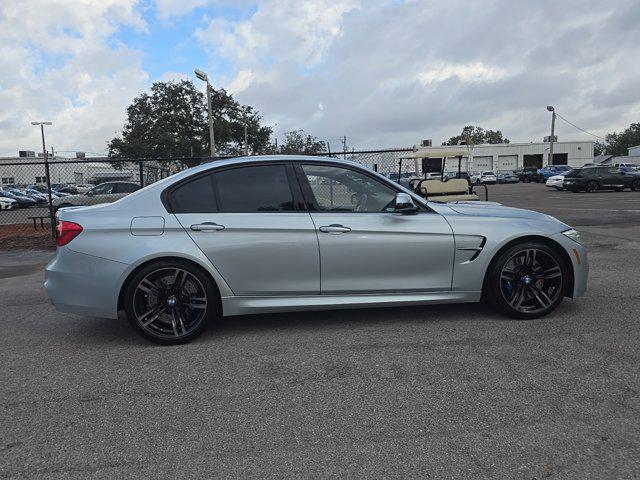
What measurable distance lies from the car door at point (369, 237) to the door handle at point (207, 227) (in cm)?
82

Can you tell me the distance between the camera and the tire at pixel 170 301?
405 cm

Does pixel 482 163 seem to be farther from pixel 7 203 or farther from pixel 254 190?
pixel 254 190

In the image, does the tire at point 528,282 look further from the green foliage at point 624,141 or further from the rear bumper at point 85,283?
the green foliage at point 624,141

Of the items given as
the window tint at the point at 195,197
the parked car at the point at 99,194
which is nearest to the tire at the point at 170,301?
the window tint at the point at 195,197

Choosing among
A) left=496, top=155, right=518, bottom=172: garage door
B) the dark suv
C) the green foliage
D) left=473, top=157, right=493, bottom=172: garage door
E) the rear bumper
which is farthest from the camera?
the green foliage

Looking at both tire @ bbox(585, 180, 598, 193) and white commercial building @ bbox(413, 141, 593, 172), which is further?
white commercial building @ bbox(413, 141, 593, 172)

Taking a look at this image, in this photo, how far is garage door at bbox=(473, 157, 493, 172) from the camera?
69.3 metres

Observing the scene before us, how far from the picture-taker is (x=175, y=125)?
4962cm

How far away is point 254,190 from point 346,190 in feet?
2.71

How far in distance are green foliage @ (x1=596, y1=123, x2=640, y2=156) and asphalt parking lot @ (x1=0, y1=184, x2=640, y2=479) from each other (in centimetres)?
12095

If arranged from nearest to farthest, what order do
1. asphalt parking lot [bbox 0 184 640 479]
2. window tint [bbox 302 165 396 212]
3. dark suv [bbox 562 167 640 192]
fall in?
asphalt parking lot [bbox 0 184 640 479], window tint [bbox 302 165 396 212], dark suv [bbox 562 167 640 192]

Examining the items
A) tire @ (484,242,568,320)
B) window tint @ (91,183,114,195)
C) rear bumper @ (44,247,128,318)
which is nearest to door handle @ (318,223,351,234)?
tire @ (484,242,568,320)

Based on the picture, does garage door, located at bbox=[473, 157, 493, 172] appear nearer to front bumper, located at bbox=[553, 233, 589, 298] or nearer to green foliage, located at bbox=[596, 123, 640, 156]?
green foliage, located at bbox=[596, 123, 640, 156]

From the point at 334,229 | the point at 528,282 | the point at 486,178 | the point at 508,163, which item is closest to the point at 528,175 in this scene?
the point at 486,178
